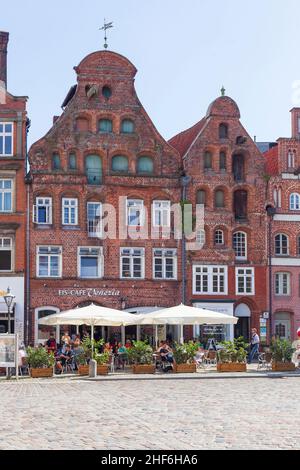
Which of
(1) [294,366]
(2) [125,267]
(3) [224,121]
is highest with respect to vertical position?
(3) [224,121]

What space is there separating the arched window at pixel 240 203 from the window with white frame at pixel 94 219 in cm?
794

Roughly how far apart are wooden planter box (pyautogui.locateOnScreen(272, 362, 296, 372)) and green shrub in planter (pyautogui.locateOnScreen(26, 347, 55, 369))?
8886mm

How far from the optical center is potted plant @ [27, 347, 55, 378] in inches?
1371

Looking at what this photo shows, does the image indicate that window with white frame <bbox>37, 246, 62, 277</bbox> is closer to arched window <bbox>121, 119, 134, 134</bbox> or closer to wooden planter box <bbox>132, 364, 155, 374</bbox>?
arched window <bbox>121, 119, 134, 134</bbox>

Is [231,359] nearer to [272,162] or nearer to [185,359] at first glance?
[185,359]

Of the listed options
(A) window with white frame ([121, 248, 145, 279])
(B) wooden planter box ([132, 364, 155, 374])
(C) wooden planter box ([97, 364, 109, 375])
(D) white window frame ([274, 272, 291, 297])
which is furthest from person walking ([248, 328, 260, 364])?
(C) wooden planter box ([97, 364, 109, 375])

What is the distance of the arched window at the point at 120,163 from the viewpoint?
50.5 meters

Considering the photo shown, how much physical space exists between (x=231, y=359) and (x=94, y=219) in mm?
14951

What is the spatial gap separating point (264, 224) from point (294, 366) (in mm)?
15757

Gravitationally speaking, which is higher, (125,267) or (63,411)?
(125,267)

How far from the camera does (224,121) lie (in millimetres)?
52188
